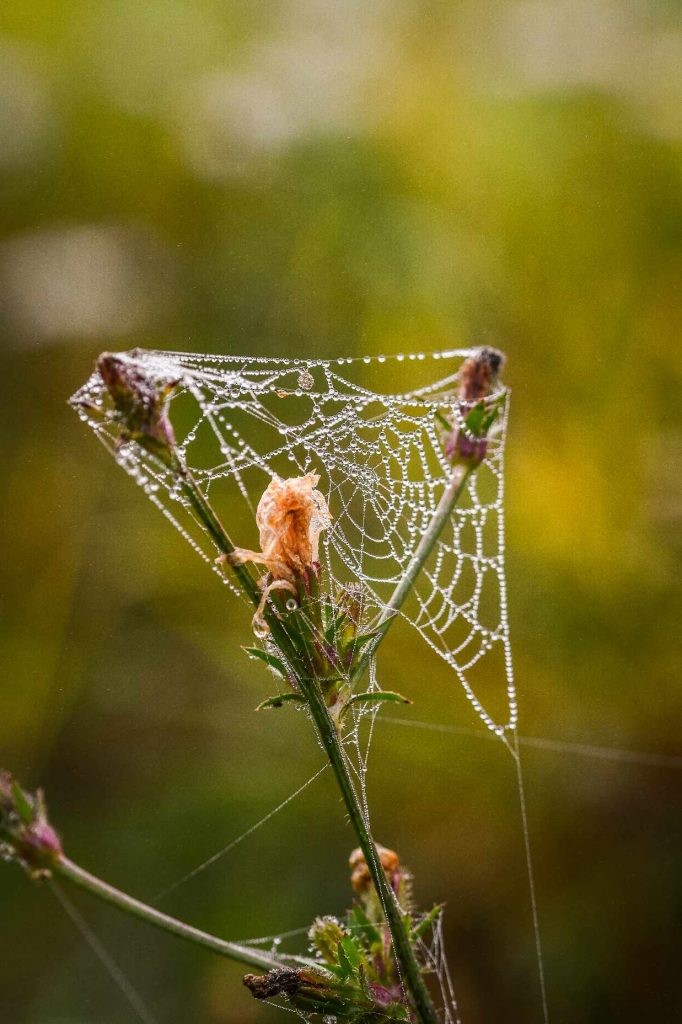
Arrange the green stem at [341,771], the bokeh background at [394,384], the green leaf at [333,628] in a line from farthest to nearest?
the bokeh background at [394,384] → the green leaf at [333,628] → the green stem at [341,771]

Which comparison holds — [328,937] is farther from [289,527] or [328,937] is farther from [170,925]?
[289,527]

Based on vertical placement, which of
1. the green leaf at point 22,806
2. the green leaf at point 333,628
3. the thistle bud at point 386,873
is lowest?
the thistle bud at point 386,873

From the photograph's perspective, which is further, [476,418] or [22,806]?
[476,418]

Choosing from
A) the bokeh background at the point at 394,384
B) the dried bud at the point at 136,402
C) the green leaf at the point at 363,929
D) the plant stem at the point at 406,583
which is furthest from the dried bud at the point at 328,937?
the bokeh background at the point at 394,384

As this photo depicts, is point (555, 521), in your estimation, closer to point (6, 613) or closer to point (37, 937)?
point (6, 613)

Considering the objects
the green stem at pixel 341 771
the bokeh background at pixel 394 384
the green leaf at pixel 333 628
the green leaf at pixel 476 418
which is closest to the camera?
the green stem at pixel 341 771

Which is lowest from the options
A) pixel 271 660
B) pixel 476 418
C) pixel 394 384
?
pixel 271 660

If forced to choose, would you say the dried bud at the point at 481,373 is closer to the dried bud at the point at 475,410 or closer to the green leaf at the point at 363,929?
the dried bud at the point at 475,410

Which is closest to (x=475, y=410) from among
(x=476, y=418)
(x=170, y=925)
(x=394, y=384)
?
(x=476, y=418)
